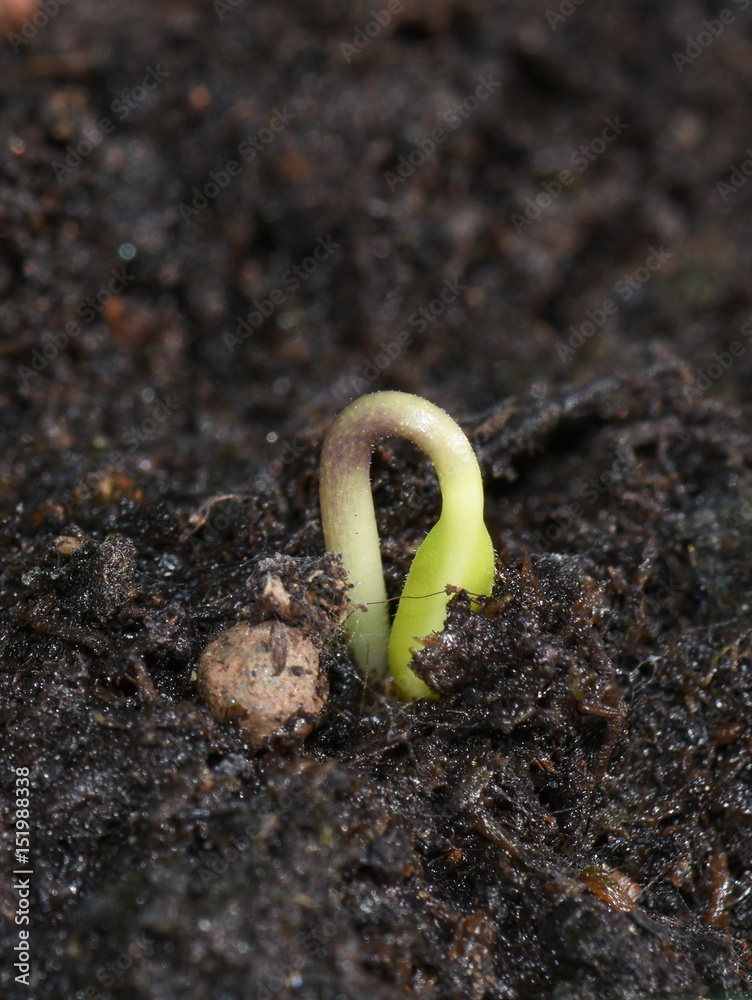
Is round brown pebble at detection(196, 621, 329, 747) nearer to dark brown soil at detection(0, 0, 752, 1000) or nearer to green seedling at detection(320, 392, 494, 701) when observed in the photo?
dark brown soil at detection(0, 0, 752, 1000)

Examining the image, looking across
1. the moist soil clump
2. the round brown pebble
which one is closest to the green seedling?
the moist soil clump

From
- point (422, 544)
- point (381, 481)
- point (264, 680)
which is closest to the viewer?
point (264, 680)

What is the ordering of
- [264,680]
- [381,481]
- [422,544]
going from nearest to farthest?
[264,680]
[422,544]
[381,481]

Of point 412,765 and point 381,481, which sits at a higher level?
point 381,481

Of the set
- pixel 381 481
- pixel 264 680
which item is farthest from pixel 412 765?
pixel 381 481

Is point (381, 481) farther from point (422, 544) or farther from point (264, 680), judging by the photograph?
point (264, 680)

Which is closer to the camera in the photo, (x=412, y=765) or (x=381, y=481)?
(x=412, y=765)
